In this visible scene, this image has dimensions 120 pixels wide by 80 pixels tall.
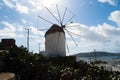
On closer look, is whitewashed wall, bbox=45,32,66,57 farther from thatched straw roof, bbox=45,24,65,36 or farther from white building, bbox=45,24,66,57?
thatched straw roof, bbox=45,24,65,36

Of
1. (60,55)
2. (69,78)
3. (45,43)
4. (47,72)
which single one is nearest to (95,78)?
(69,78)

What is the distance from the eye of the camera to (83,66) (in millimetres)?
24078

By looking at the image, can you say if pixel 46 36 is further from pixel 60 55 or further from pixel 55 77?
pixel 55 77

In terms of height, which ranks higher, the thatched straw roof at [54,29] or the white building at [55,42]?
the thatched straw roof at [54,29]

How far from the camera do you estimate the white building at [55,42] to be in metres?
27.1

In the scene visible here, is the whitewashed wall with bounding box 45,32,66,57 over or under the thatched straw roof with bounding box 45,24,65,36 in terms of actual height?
under

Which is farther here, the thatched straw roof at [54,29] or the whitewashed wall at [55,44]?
the thatched straw roof at [54,29]

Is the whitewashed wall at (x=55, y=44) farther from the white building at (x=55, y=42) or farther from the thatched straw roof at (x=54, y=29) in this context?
the thatched straw roof at (x=54, y=29)

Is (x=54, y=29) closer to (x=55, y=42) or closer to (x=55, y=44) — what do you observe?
(x=55, y=42)

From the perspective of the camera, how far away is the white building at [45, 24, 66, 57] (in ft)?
88.9

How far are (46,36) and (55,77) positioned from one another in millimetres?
10596

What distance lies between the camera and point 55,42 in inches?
1071

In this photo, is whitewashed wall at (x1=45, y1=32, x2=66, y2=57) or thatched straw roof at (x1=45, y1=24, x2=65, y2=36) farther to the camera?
thatched straw roof at (x1=45, y1=24, x2=65, y2=36)

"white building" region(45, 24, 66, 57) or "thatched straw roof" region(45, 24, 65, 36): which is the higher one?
"thatched straw roof" region(45, 24, 65, 36)
